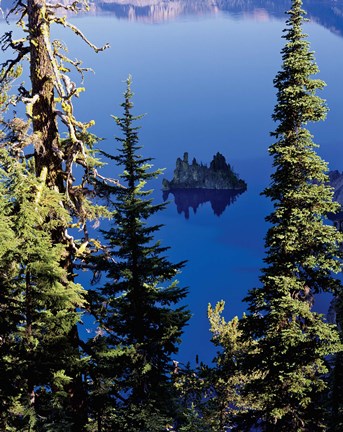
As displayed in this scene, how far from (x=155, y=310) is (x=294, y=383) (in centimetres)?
494

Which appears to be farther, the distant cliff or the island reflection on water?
the distant cliff

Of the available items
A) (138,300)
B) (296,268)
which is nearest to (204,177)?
(296,268)

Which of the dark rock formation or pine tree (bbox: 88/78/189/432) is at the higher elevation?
the dark rock formation

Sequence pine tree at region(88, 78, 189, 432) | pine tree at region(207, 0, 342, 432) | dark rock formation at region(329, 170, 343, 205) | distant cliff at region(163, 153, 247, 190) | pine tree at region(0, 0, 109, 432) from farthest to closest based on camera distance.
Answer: distant cliff at region(163, 153, 247, 190)
dark rock formation at region(329, 170, 343, 205)
pine tree at region(207, 0, 342, 432)
pine tree at region(88, 78, 189, 432)
pine tree at region(0, 0, 109, 432)

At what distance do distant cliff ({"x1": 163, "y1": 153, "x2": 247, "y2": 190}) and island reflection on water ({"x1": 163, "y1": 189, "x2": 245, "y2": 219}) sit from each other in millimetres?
1647

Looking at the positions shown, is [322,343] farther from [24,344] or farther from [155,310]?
[24,344]

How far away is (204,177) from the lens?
183500mm

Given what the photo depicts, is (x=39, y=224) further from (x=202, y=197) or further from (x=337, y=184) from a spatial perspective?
(x=202, y=197)

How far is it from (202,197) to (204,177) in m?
8.58

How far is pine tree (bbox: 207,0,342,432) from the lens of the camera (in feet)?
50.0

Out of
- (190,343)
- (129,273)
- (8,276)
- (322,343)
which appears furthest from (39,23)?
(190,343)

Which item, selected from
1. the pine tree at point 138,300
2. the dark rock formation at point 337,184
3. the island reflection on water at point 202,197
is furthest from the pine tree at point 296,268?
the island reflection on water at point 202,197

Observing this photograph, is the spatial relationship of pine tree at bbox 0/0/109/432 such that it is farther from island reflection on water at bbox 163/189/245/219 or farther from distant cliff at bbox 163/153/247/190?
distant cliff at bbox 163/153/247/190

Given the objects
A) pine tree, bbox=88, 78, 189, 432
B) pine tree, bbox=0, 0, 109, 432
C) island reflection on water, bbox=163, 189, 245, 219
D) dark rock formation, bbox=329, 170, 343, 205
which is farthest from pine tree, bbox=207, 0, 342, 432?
island reflection on water, bbox=163, 189, 245, 219
